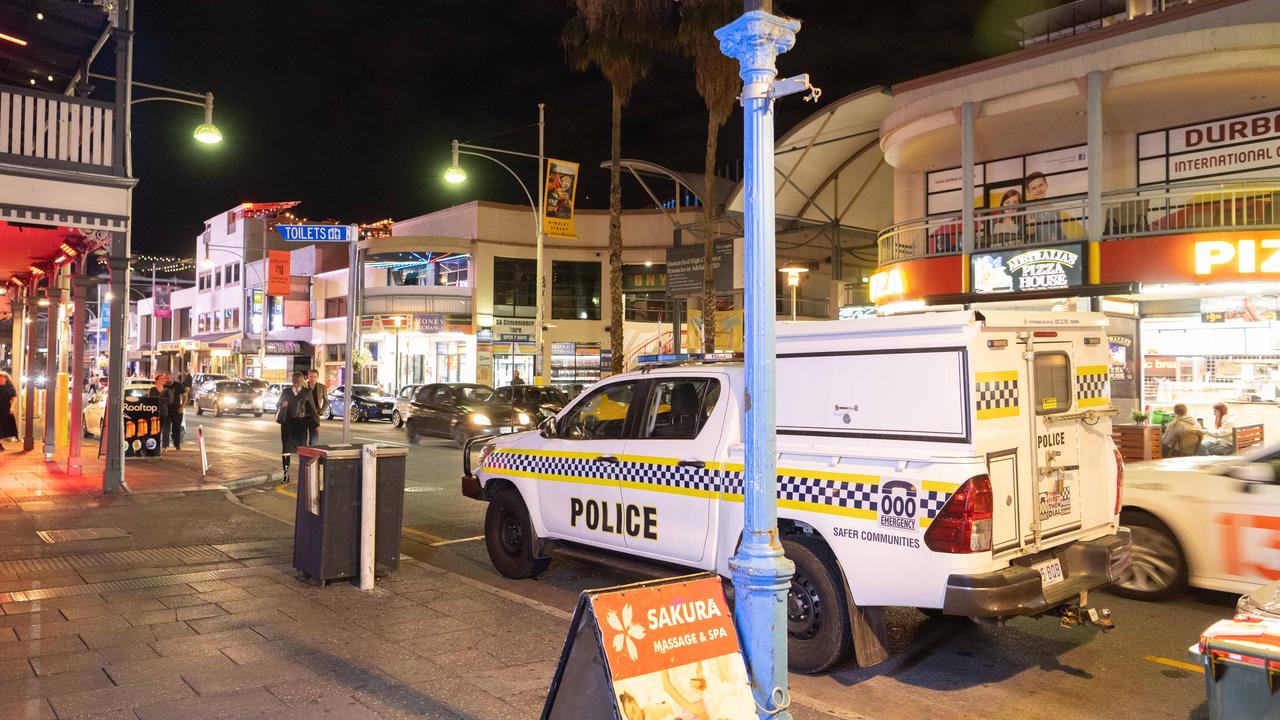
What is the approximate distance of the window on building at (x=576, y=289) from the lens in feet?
139

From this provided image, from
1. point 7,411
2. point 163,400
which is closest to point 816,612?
point 163,400

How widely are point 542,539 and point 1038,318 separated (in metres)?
4.37

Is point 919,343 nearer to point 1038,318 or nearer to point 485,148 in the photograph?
point 1038,318

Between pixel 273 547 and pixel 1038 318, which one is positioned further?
pixel 273 547

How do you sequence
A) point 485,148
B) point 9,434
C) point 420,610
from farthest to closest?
1. point 485,148
2. point 9,434
3. point 420,610

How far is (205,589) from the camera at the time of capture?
7.76 meters

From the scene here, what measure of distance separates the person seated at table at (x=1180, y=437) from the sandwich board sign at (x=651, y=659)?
446 inches

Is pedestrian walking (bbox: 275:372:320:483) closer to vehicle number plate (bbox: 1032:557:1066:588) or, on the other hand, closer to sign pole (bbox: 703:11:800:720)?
vehicle number plate (bbox: 1032:557:1066:588)

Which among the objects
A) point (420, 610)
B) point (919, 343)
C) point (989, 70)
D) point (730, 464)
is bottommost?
point (420, 610)

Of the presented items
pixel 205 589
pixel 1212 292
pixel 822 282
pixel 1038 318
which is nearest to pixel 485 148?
pixel 822 282

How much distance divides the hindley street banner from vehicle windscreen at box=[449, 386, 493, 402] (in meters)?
5.78

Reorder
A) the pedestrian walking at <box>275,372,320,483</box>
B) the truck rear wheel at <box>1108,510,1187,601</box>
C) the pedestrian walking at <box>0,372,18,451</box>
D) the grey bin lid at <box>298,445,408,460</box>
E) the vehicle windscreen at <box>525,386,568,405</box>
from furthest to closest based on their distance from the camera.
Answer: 1. the vehicle windscreen at <box>525,386,568,405</box>
2. the pedestrian walking at <box>0,372,18,451</box>
3. the pedestrian walking at <box>275,372,320,483</box>
4. the grey bin lid at <box>298,445,408,460</box>
5. the truck rear wheel at <box>1108,510,1187,601</box>

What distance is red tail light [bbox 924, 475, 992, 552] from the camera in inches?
200

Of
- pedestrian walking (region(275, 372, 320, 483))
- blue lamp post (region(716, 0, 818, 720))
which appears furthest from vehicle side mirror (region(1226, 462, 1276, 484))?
pedestrian walking (region(275, 372, 320, 483))
